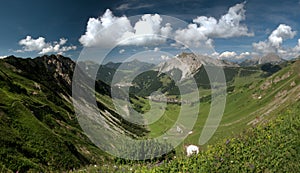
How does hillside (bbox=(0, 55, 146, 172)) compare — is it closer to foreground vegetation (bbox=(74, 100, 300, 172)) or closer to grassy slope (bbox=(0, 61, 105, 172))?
grassy slope (bbox=(0, 61, 105, 172))

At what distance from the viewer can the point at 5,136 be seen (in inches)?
1955

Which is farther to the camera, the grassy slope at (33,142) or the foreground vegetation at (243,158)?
the grassy slope at (33,142)

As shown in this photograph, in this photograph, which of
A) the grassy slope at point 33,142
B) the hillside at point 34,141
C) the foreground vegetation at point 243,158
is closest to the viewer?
the foreground vegetation at point 243,158

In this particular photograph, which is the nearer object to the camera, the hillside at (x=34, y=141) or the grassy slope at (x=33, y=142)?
the grassy slope at (x=33, y=142)

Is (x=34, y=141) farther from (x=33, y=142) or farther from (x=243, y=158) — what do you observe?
(x=243, y=158)

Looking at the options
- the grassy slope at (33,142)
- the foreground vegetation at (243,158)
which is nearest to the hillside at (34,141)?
the grassy slope at (33,142)

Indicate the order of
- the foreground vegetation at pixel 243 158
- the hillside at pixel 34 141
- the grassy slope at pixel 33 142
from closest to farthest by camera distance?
the foreground vegetation at pixel 243 158, the grassy slope at pixel 33 142, the hillside at pixel 34 141

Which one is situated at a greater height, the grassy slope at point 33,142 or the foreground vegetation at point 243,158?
the grassy slope at point 33,142

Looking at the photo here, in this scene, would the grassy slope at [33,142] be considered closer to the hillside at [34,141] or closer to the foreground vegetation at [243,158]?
the hillside at [34,141]

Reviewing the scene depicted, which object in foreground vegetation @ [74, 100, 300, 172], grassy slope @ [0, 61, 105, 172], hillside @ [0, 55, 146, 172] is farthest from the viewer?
hillside @ [0, 55, 146, 172]

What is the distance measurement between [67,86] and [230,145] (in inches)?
7639

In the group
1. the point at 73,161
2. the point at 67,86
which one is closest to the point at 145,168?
the point at 73,161

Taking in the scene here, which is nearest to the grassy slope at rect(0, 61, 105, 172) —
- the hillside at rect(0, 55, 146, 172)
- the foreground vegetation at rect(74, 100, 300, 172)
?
the hillside at rect(0, 55, 146, 172)

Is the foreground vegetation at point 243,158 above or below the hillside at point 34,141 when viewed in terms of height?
Answer: below
